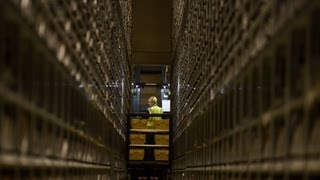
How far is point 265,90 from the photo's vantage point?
2.64 meters

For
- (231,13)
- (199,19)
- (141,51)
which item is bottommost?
(231,13)

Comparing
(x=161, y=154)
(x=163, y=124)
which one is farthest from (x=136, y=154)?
(x=163, y=124)

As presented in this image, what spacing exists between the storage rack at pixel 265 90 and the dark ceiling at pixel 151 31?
11453 millimetres

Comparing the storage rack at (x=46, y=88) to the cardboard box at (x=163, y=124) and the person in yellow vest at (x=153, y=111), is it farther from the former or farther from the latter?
the person in yellow vest at (x=153, y=111)

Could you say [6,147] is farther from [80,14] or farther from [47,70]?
[80,14]

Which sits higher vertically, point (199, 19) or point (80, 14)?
point (199, 19)

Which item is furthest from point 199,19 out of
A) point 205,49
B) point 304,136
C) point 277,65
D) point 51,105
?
point 304,136

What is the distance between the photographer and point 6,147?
221cm

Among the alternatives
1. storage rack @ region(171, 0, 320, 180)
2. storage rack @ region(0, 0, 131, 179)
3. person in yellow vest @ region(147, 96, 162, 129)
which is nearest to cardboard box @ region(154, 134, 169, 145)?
person in yellow vest @ region(147, 96, 162, 129)

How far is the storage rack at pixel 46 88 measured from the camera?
2230 mm

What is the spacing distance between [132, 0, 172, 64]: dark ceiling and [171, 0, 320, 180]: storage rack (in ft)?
37.6

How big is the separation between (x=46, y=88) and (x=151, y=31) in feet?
45.5

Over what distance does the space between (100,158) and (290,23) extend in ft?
12.9

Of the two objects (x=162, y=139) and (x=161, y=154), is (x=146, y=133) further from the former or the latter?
(x=161, y=154)
